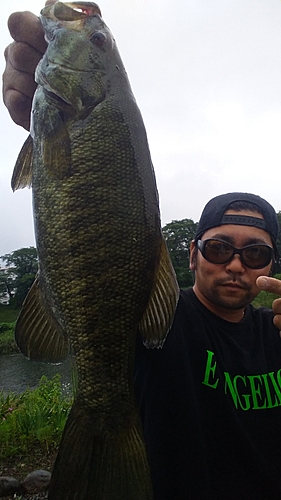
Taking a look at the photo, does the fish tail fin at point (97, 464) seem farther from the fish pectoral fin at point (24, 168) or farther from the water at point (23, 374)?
the water at point (23, 374)

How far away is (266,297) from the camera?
15.4 meters

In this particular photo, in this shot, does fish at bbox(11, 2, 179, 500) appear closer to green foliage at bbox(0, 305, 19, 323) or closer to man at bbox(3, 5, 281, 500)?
man at bbox(3, 5, 281, 500)

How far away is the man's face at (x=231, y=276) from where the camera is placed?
2562 mm

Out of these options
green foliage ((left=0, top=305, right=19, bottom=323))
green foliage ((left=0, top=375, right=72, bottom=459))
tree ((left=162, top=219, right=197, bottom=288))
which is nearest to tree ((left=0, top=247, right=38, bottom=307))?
green foliage ((left=0, top=305, right=19, bottom=323))

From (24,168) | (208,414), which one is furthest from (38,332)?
(208,414)

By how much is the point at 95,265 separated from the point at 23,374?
1706 centimetres

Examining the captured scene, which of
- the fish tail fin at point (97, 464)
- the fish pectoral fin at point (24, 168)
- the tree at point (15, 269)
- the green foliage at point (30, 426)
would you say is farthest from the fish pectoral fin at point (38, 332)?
the tree at point (15, 269)

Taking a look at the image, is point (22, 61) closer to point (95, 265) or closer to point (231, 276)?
point (95, 265)

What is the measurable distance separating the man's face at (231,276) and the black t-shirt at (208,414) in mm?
182

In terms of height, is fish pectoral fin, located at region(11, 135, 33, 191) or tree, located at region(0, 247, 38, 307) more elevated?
tree, located at region(0, 247, 38, 307)

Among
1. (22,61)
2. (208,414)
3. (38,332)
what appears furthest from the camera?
(208,414)

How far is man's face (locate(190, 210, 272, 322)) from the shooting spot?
256 cm

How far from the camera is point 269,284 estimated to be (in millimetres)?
1900

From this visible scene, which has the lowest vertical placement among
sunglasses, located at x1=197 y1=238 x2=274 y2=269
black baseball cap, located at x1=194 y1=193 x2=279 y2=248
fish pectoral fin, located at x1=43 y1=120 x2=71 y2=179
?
sunglasses, located at x1=197 y1=238 x2=274 y2=269
